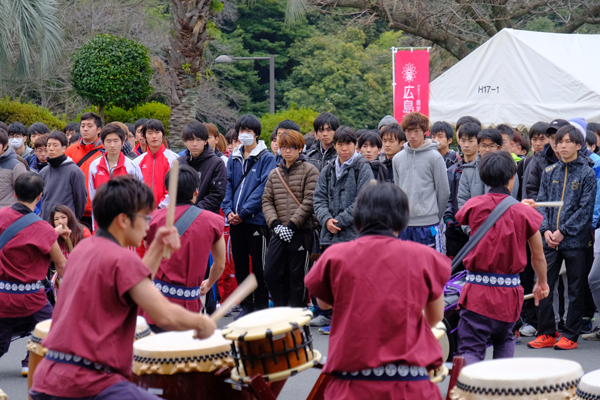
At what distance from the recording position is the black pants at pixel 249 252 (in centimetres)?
761

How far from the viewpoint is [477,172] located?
22.3ft

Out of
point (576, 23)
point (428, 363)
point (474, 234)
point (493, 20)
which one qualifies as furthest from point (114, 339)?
point (576, 23)

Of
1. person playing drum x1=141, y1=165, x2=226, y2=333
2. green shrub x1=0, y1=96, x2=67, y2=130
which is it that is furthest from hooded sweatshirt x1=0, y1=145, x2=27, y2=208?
green shrub x1=0, y1=96, x2=67, y2=130

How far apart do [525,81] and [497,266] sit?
310 inches

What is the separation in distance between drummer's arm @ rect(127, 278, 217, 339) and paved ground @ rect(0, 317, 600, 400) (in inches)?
105

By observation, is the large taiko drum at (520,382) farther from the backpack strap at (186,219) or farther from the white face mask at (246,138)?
the white face mask at (246,138)

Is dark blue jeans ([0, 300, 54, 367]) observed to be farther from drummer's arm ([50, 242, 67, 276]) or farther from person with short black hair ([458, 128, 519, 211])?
person with short black hair ([458, 128, 519, 211])

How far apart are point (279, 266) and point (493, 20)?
1266cm

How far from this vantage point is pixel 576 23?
60.4 feet

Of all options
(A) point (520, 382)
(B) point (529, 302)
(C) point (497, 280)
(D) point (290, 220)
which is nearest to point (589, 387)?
(A) point (520, 382)

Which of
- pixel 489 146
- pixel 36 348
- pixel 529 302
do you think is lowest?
pixel 529 302

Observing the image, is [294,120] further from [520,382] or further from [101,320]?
[101,320]

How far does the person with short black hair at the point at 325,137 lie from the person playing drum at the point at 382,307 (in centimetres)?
444

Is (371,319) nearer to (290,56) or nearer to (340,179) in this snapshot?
(340,179)
